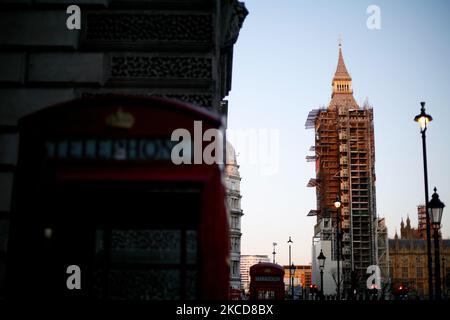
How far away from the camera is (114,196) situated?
535cm

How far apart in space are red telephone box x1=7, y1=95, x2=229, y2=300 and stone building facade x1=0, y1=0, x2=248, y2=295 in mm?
3001

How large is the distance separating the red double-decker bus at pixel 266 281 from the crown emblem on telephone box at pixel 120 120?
28.7 metres

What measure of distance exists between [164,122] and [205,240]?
45.6 inches

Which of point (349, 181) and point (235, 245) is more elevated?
point (349, 181)

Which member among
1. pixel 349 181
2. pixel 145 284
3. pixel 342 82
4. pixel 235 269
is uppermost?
pixel 342 82

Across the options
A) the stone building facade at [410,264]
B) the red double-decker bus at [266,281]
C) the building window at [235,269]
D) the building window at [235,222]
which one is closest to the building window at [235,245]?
the building window at [235,269]

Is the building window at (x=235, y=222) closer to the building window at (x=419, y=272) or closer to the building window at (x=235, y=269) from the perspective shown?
the building window at (x=235, y=269)

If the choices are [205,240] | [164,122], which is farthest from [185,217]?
[164,122]

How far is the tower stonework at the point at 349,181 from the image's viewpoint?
301 ft

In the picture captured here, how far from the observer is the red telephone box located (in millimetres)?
5191

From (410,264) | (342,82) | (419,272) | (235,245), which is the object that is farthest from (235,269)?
(419,272)

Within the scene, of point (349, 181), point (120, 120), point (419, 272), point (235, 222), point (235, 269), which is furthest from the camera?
point (419, 272)

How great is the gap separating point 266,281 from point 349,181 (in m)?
63.9

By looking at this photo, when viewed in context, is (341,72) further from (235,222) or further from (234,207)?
(235,222)
